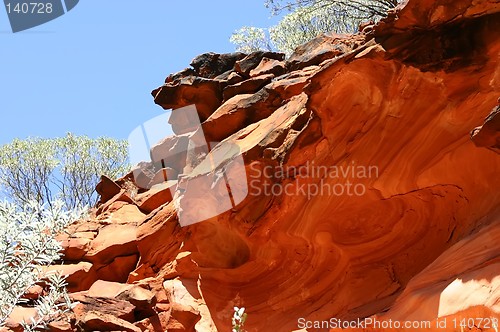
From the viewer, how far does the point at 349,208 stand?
6.86 metres

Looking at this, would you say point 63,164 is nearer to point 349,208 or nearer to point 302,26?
point 302,26

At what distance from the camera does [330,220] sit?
697 cm

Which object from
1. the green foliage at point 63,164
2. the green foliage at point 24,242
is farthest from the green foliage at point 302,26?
the green foliage at point 24,242

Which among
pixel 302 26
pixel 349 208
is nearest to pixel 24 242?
pixel 349 208

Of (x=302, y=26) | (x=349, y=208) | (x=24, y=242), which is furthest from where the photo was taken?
(x=302, y=26)

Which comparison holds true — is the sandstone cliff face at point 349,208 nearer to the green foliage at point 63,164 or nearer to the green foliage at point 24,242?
the green foliage at point 24,242

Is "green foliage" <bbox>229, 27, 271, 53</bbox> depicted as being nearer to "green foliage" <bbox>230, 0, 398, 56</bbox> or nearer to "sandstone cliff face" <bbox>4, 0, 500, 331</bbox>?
"green foliage" <bbox>230, 0, 398, 56</bbox>

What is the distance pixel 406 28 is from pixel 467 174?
1463 millimetres

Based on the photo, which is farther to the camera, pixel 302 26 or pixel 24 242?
pixel 302 26

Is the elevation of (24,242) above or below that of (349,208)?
above

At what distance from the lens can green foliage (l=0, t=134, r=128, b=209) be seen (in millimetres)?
18875

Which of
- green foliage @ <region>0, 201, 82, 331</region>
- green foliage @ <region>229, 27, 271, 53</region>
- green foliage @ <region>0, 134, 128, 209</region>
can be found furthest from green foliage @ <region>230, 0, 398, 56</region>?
green foliage @ <region>0, 201, 82, 331</region>

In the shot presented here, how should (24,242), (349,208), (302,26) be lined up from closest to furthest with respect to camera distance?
1. (24,242)
2. (349,208)
3. (302,26)

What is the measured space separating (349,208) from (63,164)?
13967 millimetres
